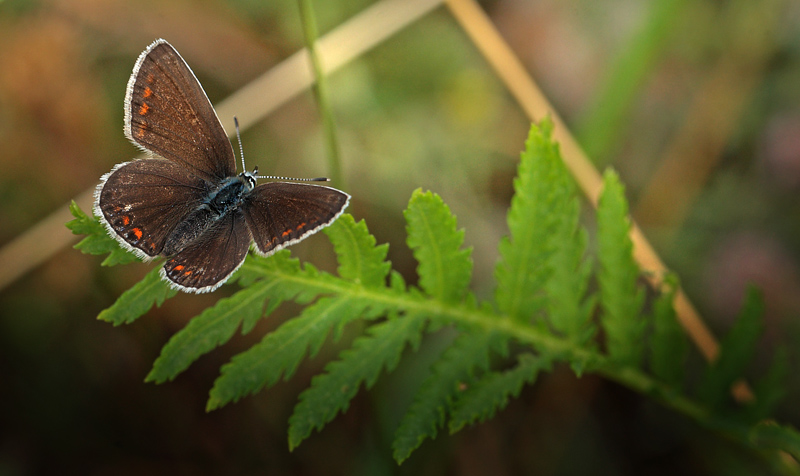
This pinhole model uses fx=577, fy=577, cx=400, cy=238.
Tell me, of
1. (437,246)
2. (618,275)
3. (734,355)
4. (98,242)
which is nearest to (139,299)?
(98,242)


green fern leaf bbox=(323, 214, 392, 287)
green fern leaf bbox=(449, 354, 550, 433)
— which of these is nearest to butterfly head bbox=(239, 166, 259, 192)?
green fern leaf bbox=(323, 214, 392, 287)

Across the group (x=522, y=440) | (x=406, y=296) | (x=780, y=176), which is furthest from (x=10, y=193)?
(x=780, y=176)

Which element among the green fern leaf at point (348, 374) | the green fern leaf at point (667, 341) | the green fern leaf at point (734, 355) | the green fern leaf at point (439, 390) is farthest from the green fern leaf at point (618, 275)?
the green fern leaf at point (348, 374)

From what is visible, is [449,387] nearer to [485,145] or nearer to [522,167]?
[522,167]

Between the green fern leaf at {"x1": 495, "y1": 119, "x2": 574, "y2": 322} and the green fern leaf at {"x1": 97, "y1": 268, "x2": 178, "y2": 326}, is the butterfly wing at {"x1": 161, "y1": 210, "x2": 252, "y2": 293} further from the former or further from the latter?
the green fern leaf at {"x1": 495, "y1": 119, "x2": 574, "y2": 322}

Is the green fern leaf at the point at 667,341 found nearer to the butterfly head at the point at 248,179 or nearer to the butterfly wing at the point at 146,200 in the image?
the butterfly head at the point at 248,179
